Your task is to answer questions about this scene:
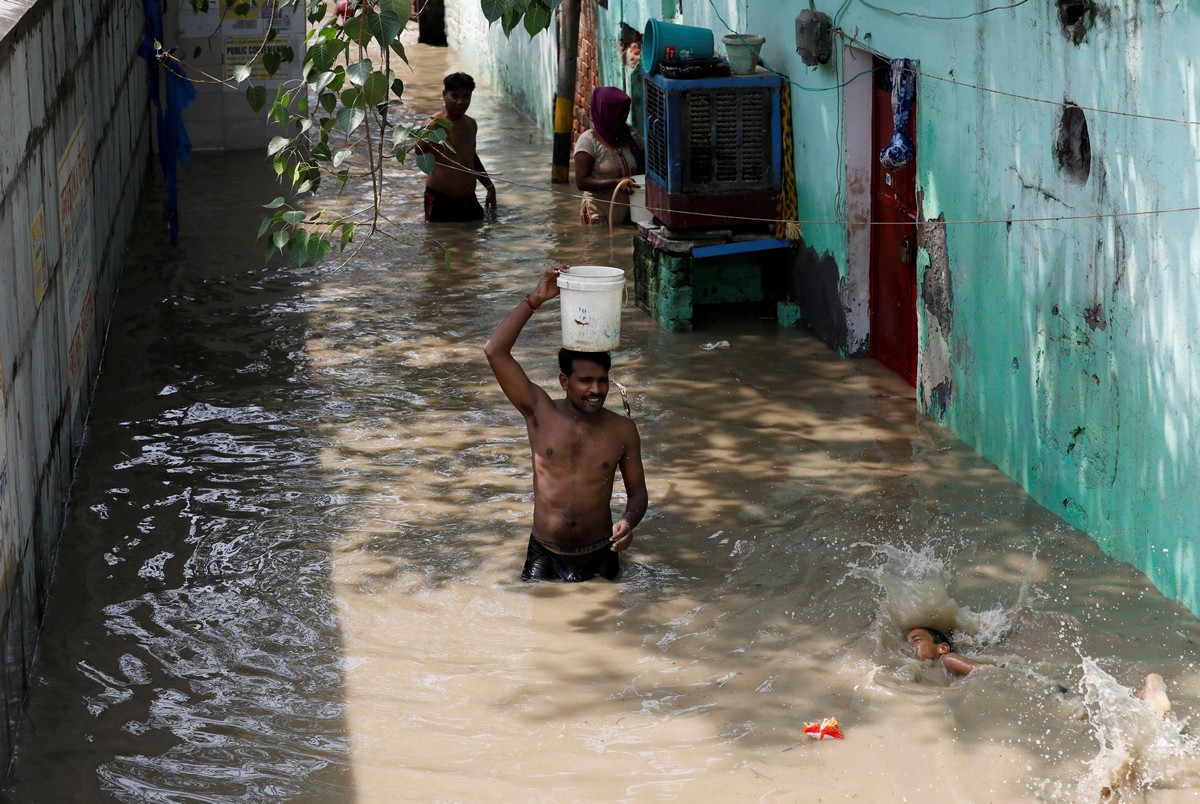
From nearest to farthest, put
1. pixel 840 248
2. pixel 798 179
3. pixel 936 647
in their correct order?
1. pixel 936 647
2. pixel 840 248
3. pixel 798 179

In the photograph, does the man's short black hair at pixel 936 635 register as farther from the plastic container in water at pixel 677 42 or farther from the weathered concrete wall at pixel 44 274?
the plastic container in water at pixel 677 42

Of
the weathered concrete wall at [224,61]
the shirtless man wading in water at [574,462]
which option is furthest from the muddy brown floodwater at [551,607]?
the weathered concrete wall at [224,61]

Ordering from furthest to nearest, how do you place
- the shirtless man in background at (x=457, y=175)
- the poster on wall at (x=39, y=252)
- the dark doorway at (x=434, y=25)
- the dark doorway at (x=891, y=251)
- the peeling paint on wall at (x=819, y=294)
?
the dark doorway at (x=434, y=25), the shirtless man in background at (x=457, y=175), the peeling paint on wall at (x=819, y=294), the dark doorway at (x=891, y=251), the poster on wall at (x=39, y=252)

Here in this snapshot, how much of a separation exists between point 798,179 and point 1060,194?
3395 mm

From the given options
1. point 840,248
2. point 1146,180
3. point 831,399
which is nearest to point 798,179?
point 840,248

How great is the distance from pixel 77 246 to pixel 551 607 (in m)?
3.74

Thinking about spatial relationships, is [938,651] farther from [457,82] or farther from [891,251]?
[457,82]

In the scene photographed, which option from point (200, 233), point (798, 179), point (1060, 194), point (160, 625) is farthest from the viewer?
point (200, 233)

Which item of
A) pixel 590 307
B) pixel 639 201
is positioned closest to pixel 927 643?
pixel 590 307

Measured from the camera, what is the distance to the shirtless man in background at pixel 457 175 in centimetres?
1238

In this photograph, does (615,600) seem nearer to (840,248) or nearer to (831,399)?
(831,399)

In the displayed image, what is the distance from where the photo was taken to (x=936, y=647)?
18.0 feet

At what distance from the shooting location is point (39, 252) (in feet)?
21.6

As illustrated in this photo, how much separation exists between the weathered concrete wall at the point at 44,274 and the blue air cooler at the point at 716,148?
3.56 m
